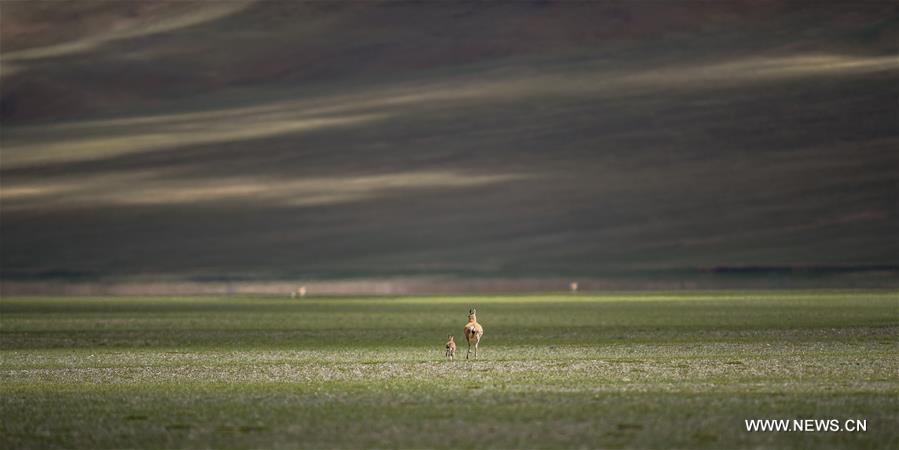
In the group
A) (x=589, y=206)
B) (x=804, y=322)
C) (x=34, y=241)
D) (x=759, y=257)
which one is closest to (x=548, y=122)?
(x=589, y=206)

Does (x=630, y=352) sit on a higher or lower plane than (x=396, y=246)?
higher

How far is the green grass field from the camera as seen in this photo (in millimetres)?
19875

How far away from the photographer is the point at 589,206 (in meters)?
158

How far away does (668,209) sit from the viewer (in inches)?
6048

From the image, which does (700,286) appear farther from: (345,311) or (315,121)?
(315,121)

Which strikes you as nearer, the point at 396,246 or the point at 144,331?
the point at 144,331

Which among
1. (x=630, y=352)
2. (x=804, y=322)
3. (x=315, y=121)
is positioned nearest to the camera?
(x=630, y=352)

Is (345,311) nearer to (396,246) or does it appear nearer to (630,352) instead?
(630,352)

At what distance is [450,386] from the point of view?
26859 millimetres

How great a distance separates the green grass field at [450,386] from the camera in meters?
19.9

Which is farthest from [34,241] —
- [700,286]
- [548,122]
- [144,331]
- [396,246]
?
[144,331]

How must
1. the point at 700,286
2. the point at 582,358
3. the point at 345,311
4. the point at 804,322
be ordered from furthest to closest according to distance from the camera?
the point at 700,286 < the point at 345,311 < the point at 804,322 < the point at 582,358

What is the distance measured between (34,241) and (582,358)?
13991cm

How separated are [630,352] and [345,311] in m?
41.5
